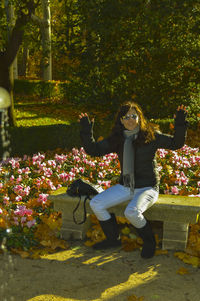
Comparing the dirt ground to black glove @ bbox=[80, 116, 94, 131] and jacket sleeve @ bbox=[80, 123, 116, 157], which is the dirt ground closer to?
jacket sleeve @ bbox=[80, 123, 116, 157]

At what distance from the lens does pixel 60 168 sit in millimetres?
7582

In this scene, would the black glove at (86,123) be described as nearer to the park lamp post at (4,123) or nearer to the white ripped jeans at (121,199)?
the white ripped jeans at (121,199)

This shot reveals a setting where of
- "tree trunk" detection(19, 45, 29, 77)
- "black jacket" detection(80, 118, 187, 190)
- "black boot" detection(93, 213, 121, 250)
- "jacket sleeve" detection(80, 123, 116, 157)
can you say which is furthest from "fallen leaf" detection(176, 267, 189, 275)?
"tree trunk" detection(19, 45, 29, 77)

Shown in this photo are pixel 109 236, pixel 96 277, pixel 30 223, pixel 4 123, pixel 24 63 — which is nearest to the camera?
pixel 96 277

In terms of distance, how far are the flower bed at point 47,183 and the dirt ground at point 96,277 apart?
15.5 inches

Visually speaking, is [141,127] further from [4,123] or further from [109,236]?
[4,123]

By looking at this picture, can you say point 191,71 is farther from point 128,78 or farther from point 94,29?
point 94,29

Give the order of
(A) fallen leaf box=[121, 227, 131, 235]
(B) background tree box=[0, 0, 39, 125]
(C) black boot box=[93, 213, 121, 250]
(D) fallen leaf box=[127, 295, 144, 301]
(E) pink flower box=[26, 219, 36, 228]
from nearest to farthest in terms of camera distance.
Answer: (D) fallen leaf box=[127, 295, 144, 301], (C) black boot box=[93, 213, 121, 250], (E) pink flower box=[26, 219, 36, 228], (A) fallen leaf box=[121, 227, 131, 235], (B) background tree box=[0, 0, 39, 125]

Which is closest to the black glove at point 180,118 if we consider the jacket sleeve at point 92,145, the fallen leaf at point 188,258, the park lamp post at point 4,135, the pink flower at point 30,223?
the jacket sleeve at point 92,145

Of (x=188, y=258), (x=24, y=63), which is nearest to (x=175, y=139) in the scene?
(x=188, y=258)

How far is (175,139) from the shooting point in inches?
176

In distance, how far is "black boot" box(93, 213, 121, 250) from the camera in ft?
15.1

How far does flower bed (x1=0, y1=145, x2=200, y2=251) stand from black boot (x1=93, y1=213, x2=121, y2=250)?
1.61ft

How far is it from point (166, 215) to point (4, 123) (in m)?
8.61
